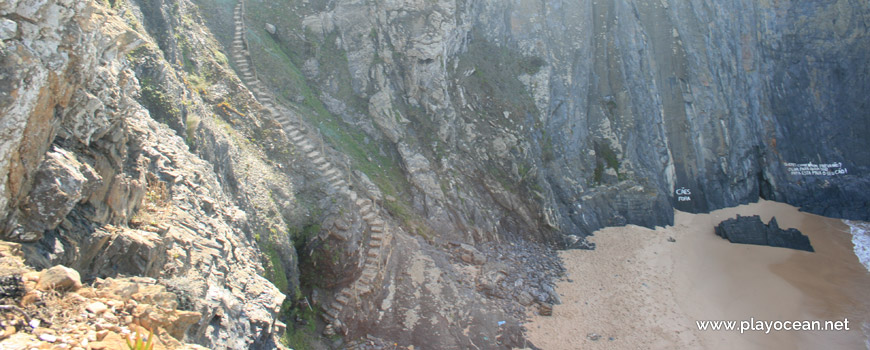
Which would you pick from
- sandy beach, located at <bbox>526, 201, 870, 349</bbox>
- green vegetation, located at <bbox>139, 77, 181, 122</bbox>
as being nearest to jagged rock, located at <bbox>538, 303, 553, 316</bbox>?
sandy beach, located at <bbox>526, 201, 870, 349</bbox>

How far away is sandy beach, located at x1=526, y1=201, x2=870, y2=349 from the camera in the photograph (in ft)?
45.6

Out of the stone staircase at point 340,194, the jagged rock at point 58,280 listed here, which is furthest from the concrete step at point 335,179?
the jagged rock at point 58,280

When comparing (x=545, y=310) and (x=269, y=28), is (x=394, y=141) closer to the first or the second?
(x=269, y=28)

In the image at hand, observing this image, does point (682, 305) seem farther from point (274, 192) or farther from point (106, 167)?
point (106, 167)

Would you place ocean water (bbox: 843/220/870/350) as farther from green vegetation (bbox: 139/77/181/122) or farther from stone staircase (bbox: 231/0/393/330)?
green vegetation (bbox: 139/77/181/122)

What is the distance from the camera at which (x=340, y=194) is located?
46.9 ft

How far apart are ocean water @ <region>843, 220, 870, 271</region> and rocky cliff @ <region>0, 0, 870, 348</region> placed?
1020 millimetres

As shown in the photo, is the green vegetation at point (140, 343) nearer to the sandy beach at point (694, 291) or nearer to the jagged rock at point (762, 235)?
the sandy beach at point (694, 291)

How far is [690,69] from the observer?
84.3 ft

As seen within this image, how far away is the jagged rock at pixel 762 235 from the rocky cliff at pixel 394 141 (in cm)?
256

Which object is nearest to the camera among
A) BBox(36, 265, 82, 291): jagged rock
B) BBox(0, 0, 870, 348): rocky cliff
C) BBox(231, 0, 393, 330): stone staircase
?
BBox(36, 265, 82, 291): jagged rock

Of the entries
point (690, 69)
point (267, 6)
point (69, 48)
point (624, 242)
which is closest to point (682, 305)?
point (624, 242)

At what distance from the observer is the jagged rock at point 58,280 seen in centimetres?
457

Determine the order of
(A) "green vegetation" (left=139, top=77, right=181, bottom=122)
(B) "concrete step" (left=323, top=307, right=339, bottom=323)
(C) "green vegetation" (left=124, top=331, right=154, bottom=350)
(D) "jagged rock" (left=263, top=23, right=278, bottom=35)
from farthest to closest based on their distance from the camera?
1. (D) "jagged rock" (left=263, top=23, right=278, bottom=35)
2. (B) "concrete step" (left=323, top=307, right=339, bottom=323)
3. (A) "green vegetation" (left=139, top=77, right=181, bottom=122)
4. (C) "green vegetation" (left=124, top=331, right=154, bottom=350)
